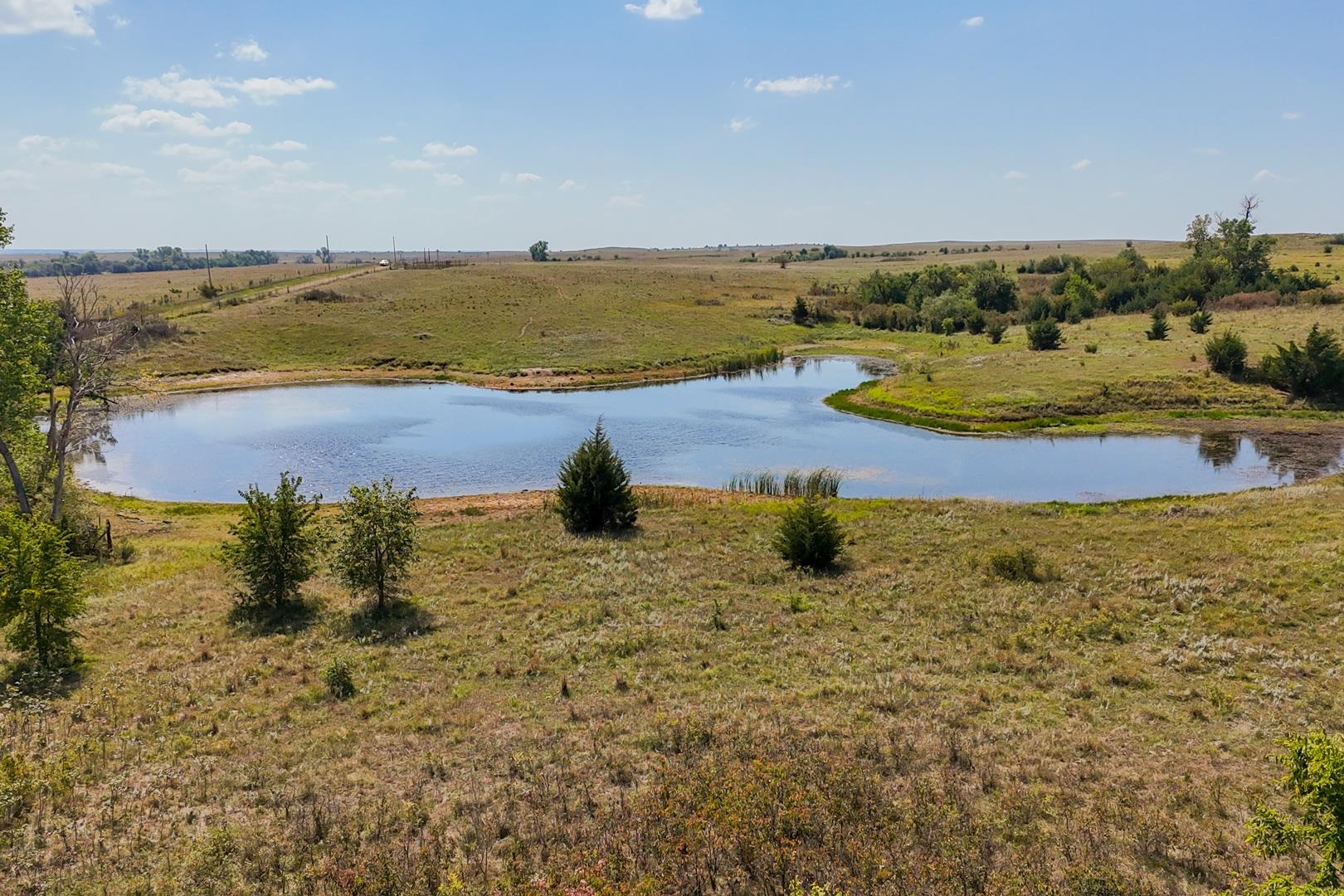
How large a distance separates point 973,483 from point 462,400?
4286 cm

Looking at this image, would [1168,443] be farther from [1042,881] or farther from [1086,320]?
[1086,320]

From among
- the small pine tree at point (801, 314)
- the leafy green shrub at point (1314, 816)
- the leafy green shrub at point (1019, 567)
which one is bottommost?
the leafy green shrub at point (1019, 567)

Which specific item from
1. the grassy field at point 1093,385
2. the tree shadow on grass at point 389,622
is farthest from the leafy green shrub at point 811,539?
the grassy field at point 1093,385

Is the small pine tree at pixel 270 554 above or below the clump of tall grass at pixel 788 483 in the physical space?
above

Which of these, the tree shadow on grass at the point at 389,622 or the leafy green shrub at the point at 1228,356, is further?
the leafy green shrub at the point at 1228,356

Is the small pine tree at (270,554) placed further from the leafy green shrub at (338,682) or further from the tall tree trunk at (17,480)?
the tall tree trunk at (17,480)

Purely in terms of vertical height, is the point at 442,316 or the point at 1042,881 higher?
the point at 442,316

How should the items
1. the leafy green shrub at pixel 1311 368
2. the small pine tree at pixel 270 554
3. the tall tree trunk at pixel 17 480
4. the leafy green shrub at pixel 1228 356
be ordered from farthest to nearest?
the leafy green shrub at pixel 1228 356, the leafy green shrub at pixel 1311 368, the tall tree trunk at pixel 17 480, the small pine tree at pixel 270 554

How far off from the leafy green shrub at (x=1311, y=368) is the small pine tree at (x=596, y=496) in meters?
50.8

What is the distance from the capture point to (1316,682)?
15.6 meters

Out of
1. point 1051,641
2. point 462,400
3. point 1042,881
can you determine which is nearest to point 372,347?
point 462,400

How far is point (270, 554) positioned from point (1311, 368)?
65029 mm

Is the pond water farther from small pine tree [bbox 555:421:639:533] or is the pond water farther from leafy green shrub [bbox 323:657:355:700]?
leafy green shrub [bbox 323:657:355:700]

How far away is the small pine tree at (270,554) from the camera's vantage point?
73.7 ft
